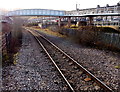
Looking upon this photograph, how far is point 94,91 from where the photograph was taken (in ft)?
19.1

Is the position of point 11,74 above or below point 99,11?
below

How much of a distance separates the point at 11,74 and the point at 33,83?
5.32 ft

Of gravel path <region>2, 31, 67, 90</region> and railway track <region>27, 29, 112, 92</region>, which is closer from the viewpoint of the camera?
railway track <region>27, 29, 112, 92</region>

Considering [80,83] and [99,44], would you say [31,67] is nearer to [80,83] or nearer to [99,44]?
[80,83]

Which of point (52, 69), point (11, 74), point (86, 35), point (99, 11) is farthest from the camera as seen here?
point (99, 11)

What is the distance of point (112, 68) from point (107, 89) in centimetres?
313

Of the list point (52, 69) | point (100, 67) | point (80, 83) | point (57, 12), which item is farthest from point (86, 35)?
point (57, 12)

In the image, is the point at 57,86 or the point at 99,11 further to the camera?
the point at 99,11

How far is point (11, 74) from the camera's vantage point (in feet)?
24.7

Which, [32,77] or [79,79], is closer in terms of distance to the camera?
[79,79]

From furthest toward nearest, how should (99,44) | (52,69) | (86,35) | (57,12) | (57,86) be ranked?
(57,12)
(86,35)
(99,44)
(52,69)
(57,86)

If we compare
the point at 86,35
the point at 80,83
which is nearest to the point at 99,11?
the point at 86,35

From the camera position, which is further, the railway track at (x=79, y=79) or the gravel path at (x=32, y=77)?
the gravel path at (x=32, y=77)

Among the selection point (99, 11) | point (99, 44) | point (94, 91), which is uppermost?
point (99, 11)
